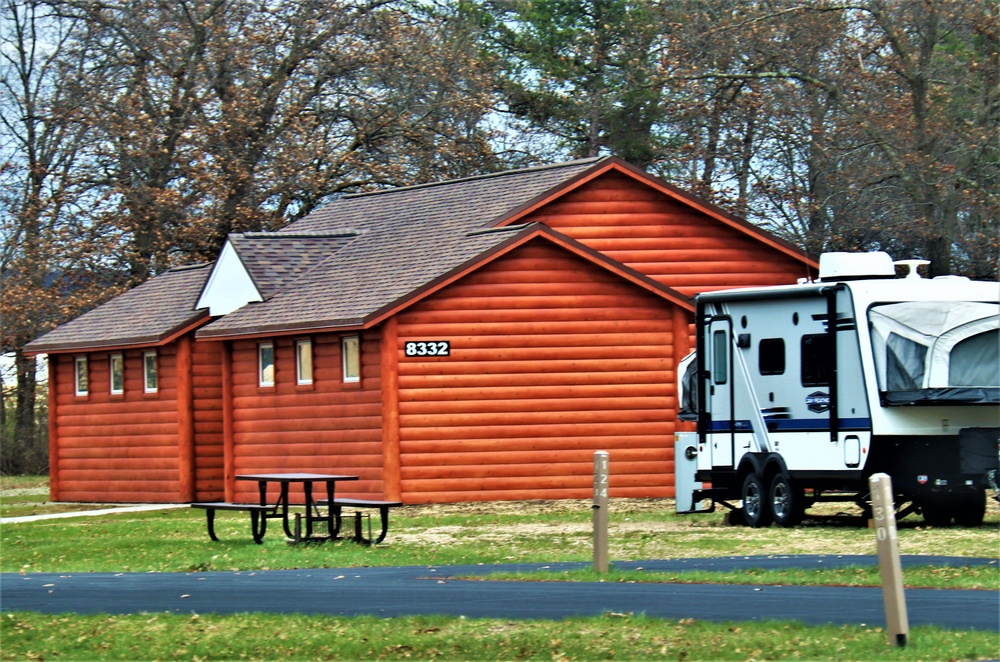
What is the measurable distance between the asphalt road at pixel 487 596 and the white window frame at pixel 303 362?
1232 cm

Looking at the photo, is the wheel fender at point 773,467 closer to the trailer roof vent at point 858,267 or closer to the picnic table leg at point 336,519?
the trailer roof vent at point 858,267

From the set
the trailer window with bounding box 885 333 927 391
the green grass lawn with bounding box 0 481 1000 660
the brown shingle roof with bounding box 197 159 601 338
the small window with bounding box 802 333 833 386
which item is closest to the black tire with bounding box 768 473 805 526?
the green grass lawn with bounding box 0 481 1000 660

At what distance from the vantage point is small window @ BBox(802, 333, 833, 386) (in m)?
20.4

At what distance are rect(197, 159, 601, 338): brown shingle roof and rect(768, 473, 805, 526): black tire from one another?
322 inches

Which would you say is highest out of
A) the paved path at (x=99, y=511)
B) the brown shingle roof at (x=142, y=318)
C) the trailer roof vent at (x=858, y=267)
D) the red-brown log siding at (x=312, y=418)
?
the brown shingle roof at (x=142, y=318)

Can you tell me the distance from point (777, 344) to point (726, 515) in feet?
9.13

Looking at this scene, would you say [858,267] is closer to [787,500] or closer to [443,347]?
[787,500]

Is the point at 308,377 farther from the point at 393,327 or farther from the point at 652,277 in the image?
the point at 652,277

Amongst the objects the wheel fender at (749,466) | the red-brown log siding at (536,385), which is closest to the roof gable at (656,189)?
the red-brown log siding at (536,385)

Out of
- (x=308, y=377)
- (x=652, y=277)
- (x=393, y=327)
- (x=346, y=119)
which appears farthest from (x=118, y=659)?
(x=346, y=119)

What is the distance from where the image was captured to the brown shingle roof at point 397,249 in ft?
93.0

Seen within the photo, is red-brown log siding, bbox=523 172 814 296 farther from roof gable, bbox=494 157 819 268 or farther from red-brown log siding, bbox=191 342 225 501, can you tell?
red-brown log siding, bbox=191 342 225 501

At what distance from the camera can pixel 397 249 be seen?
103ft

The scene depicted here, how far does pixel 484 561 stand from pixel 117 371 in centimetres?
1820
